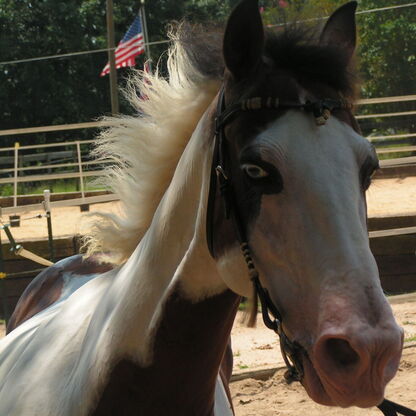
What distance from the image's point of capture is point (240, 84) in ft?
5.62

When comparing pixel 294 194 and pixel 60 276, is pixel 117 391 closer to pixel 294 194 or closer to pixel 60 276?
pixel 294 194

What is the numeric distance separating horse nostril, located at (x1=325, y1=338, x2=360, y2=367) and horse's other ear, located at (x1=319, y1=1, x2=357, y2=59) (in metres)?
0.84

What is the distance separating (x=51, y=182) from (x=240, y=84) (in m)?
16.6

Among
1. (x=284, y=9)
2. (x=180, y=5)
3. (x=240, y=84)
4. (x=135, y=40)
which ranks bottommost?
(x=240, y=84)

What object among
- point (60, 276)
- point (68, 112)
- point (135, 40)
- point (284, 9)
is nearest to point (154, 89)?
point (284, 9)

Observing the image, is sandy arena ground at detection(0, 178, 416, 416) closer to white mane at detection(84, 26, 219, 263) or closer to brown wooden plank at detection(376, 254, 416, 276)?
white mane at detection(84, 26, 219, 263)

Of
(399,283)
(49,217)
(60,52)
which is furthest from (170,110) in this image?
(60,52)

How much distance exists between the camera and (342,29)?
1.91 meters

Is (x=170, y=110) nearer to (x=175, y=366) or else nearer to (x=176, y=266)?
(x=176, y=266)

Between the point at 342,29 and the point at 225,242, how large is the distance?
0.69 m

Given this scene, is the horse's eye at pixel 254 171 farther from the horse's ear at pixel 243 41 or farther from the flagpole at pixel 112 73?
the flagpole at pixel 112 73

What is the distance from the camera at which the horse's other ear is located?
1888 mm

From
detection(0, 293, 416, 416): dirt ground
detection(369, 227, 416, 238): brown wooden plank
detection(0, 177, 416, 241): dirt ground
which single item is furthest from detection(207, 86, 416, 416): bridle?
detection(0, 177, 416, 241): dirt ground

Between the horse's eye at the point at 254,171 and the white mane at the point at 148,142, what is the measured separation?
15.4 inches
